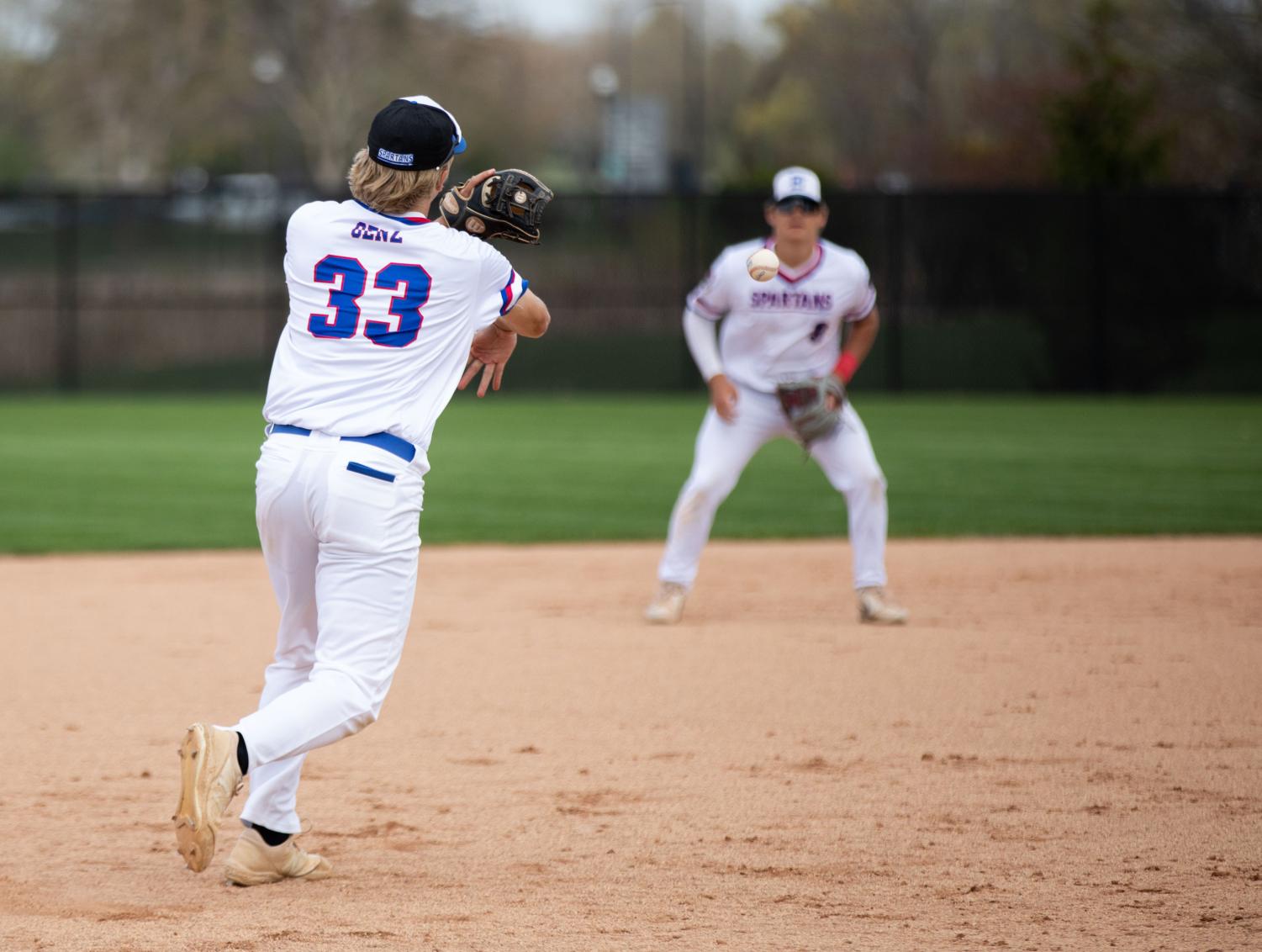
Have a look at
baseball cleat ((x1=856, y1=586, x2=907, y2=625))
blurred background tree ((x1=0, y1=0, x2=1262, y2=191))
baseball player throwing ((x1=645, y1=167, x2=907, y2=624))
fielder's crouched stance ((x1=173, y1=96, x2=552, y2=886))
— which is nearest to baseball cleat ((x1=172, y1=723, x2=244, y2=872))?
fielder's crouched stance ((x1=173, y1=96, x2=552, y2=886))

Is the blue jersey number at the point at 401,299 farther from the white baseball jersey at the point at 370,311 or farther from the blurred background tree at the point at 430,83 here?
the blurred background tree at the point at 430,83

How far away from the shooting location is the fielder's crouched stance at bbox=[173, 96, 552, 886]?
393 cm

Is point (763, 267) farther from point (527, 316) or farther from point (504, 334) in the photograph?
point (527, 316)

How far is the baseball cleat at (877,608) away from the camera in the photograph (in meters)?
8.08

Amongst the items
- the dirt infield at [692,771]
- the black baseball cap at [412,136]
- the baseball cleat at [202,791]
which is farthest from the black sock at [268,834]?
the black baseball cap at [412,136]

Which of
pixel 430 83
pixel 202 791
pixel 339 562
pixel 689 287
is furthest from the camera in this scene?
pixel 430 83

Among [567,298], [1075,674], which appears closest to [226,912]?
[1075,674]

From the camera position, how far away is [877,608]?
808cm

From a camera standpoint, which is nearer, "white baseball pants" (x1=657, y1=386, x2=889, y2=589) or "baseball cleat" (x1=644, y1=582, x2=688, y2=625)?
"white baseball pants" (x1=657, y1=386, x2=889, y2=589)

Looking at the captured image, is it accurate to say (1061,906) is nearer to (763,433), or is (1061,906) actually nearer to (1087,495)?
(763,433)

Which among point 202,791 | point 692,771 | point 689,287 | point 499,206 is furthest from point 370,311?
point 689,287

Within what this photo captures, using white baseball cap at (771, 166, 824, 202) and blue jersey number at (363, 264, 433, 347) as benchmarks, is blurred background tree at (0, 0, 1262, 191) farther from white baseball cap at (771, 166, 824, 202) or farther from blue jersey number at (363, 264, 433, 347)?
blue jersey number at (363, 264, 433, 347)

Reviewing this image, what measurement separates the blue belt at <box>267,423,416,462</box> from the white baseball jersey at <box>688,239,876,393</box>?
4.24 metres

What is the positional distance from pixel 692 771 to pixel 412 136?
8.16 feet
